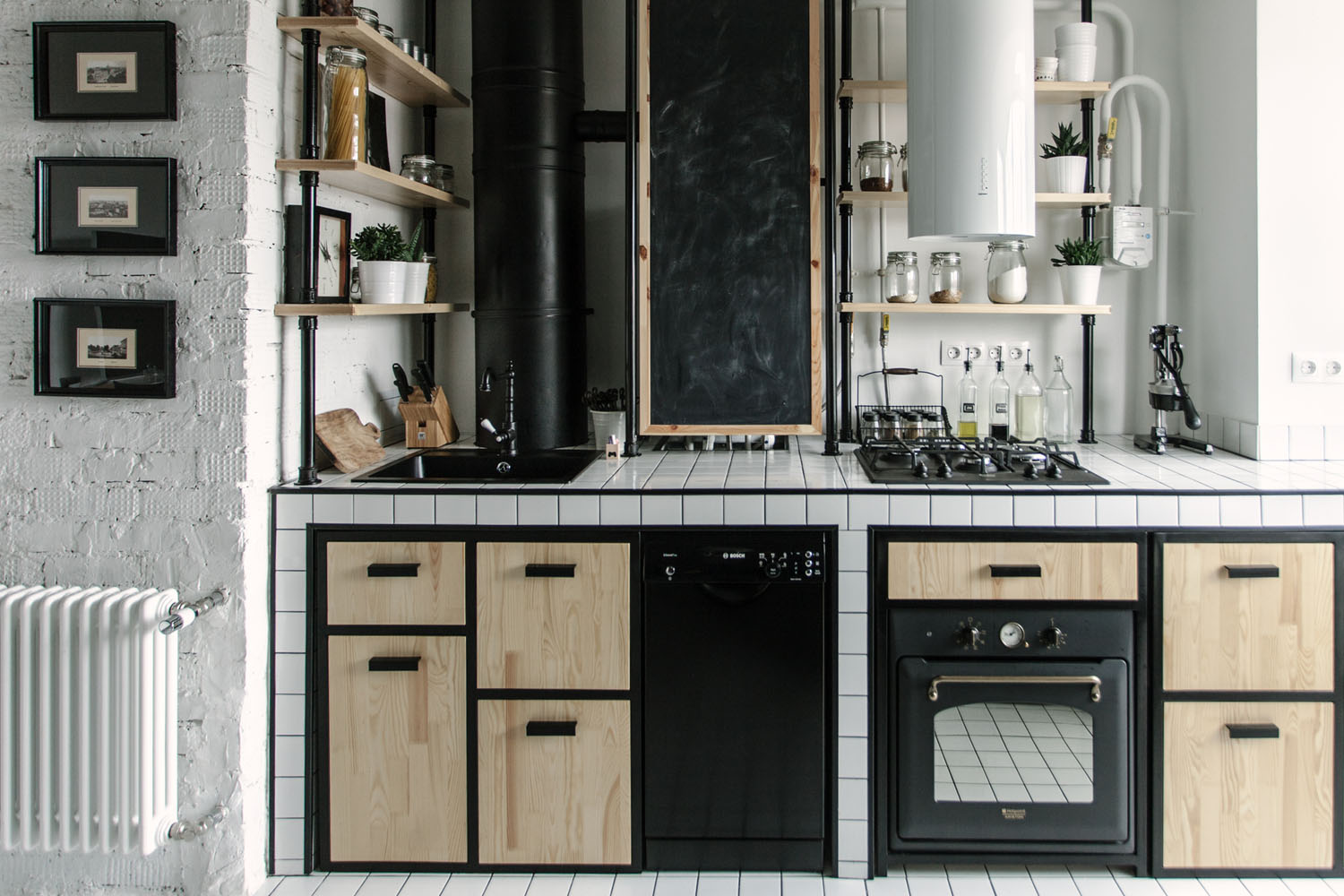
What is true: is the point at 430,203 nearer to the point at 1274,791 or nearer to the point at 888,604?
the point at 888,604

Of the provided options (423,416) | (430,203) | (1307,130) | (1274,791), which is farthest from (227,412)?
(1307,130)

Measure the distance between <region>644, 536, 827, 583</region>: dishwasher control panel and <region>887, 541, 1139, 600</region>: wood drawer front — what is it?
0.17m

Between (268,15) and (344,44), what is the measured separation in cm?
25

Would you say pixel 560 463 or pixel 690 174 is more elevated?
pixel 690 174

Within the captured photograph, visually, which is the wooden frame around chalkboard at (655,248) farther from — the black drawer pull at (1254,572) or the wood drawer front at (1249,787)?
the wood drawer front at (1249,787)

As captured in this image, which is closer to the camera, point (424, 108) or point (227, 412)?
point (227, 412)

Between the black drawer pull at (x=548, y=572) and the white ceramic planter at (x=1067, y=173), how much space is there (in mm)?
1759

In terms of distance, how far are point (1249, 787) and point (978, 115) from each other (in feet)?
5.09

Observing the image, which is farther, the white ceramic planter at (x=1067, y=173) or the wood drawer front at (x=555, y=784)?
the white ceramic planter at (x=1067, y=173)

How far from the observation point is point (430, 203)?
3.33 meters

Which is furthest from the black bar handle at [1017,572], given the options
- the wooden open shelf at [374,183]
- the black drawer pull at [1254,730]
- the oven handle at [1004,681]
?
the wooden open shelf at [374,183]

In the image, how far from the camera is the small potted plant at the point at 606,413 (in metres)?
3.20

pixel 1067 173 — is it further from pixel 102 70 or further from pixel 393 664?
pixel 102 70

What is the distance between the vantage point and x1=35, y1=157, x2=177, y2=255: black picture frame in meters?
2.36
